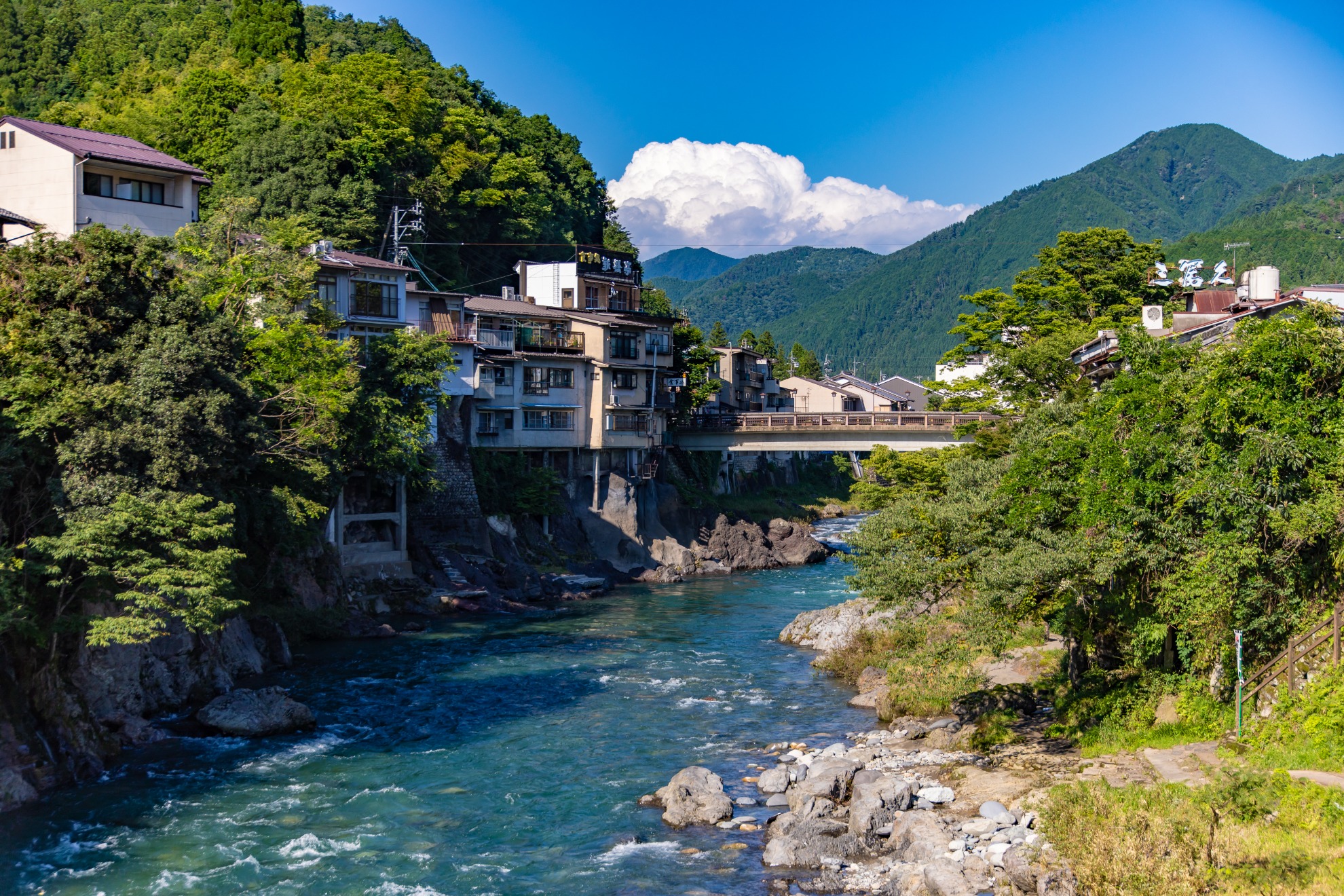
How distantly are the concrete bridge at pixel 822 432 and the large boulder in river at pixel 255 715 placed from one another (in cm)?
3332

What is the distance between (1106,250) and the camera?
54156 mm

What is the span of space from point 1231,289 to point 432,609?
34251mm

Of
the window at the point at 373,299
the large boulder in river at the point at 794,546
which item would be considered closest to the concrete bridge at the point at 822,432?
the large boulder in river at the point at 794,546

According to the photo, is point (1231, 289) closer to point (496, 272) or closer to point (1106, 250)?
point (1106, 250)

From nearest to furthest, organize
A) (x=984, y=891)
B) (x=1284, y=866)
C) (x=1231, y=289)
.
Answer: (x=1284, y=866)
(x=984, y=891)
(x=1231, y=289)

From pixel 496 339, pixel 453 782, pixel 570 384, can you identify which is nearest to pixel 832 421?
pixel 570 384

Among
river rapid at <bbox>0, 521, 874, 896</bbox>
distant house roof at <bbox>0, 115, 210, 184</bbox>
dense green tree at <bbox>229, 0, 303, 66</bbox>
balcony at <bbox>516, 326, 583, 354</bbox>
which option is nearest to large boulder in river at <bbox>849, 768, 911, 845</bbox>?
river rapid at <bbox>0, 521, 874, 896</bbox>

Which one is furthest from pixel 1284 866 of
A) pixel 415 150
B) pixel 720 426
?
pixel 415 150

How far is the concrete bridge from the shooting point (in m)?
56.3

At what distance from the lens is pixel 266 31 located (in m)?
79.8

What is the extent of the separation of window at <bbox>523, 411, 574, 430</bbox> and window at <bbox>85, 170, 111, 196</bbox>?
76.9ft

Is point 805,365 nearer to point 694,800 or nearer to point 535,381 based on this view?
point 535,381

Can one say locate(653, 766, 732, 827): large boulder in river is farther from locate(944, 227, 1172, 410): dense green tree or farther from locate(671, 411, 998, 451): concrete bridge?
locate(671, 411, 998, 451): concrete bridge

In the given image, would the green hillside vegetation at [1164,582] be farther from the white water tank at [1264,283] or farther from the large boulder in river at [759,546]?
the large boulder in river at [759,546]
